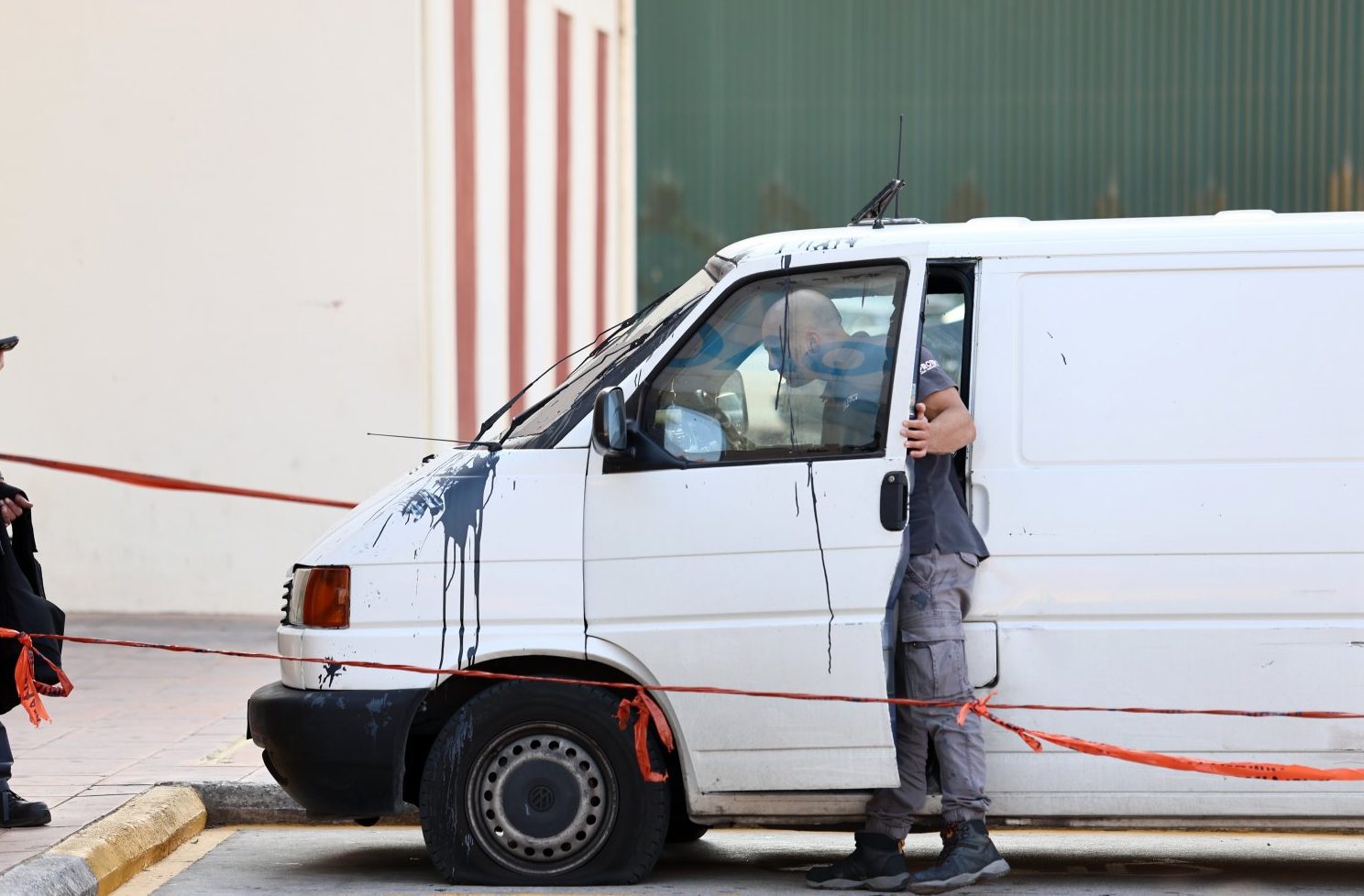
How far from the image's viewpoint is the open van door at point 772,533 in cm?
565

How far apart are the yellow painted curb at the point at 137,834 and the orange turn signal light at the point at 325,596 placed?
107cm

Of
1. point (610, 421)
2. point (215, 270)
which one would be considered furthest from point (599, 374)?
point (215, 270)

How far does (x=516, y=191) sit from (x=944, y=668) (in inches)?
349

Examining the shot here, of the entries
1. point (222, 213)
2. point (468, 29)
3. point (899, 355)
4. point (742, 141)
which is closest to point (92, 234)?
point (222, 213)

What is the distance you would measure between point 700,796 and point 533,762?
52 cm

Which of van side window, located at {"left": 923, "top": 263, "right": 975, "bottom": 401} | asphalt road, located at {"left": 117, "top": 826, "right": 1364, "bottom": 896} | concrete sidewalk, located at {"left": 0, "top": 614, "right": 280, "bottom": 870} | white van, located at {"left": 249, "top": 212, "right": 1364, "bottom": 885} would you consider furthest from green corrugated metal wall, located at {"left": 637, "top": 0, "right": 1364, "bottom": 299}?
white van, located at {"left": 249, "top": 212, "right": 1364, "bottom": 885}

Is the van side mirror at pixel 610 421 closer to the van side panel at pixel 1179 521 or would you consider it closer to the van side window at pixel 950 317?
the van side window at pixel 950 317

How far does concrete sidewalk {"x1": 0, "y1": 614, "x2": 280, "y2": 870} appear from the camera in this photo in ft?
23.3

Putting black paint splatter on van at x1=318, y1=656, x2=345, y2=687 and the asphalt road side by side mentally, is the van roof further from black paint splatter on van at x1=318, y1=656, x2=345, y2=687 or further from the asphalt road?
the asphalt road

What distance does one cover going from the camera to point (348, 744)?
5793 millimetres

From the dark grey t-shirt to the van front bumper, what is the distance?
159 cm

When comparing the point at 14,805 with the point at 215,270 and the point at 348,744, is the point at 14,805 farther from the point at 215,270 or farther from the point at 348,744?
the point at 215,270

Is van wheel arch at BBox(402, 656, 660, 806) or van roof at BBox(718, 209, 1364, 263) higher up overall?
van roof at BBox(718, 209, 1364, 263)

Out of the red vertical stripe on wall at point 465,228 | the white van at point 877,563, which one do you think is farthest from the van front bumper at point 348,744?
the red vertical stripe on wall at point 465,228
